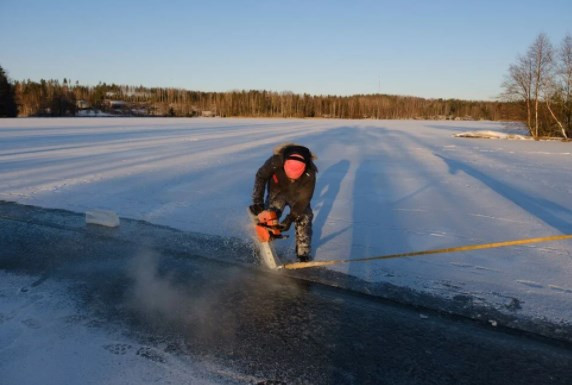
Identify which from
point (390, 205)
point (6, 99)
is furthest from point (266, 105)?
point (390, 205)

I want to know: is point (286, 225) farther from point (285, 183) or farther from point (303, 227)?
point (285, 183)

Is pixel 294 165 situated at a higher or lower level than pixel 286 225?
higher

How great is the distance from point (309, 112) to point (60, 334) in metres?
140

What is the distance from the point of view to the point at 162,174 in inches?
434

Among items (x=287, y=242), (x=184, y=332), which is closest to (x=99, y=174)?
(x=287, y=242)

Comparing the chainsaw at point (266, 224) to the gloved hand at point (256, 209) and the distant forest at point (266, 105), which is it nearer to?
the gloved hand at point (256, 209)

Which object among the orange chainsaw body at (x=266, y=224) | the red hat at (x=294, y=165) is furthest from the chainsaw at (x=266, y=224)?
the red hat at (x=294, y=165)

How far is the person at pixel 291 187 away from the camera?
4441 mm

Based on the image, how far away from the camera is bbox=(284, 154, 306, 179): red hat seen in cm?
435

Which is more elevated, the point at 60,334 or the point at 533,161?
the point at 533,161

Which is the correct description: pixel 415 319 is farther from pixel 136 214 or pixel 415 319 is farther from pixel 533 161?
pixel 533 161

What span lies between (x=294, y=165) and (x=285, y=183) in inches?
16.6

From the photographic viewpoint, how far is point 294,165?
4.36 metres

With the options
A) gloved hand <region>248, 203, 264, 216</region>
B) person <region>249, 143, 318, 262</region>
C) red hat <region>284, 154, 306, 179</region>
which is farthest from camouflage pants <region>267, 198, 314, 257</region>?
red hat <region>284, 154, 306, 179</region>
